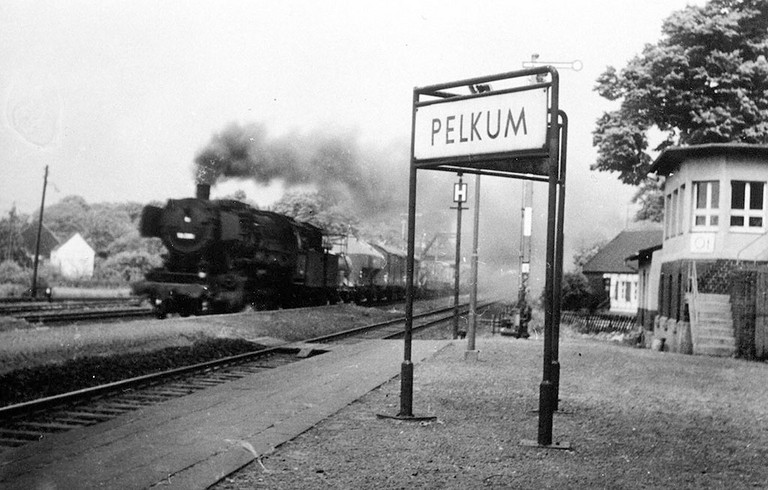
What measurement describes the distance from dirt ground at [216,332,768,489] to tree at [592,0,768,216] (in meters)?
15.6

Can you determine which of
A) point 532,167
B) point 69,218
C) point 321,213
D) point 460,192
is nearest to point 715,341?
point 460,192

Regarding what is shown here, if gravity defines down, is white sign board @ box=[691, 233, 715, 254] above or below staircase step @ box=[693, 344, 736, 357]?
above

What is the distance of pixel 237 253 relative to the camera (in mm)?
20484

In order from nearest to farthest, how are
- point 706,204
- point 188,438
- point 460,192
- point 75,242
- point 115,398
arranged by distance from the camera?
point 188,438, point 115,398, point 460,192, point 75,242, point 706,204

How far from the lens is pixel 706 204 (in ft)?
67.1

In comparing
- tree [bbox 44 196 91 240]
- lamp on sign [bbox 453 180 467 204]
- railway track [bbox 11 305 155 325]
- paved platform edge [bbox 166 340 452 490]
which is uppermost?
lamp on sign [bbox 453 180 467 204]

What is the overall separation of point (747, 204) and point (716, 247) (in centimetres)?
155

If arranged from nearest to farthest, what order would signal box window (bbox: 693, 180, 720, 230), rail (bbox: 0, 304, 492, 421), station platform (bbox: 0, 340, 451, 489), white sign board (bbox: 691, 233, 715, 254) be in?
station platform (bbox: 0, 340, 451, 489) → rail (bbox: 0, 304, 492, 421) → white sign board (bbox: 691, 233, 715, 254) → signal box window (bbox: 693, 180, 720, 230)

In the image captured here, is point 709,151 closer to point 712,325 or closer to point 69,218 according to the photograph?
point 712,325

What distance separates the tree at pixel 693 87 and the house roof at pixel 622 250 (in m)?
15.0

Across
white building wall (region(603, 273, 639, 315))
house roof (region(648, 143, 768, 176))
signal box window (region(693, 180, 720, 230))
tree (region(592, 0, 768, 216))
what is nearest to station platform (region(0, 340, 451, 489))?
signal box window (region(693, 180, 720, 230))

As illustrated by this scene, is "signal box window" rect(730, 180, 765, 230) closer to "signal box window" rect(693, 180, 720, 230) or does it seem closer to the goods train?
"signal box window" rect(693, 180, 720, 230)

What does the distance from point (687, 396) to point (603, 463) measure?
4409mm

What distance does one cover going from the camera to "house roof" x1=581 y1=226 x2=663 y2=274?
4206cm
